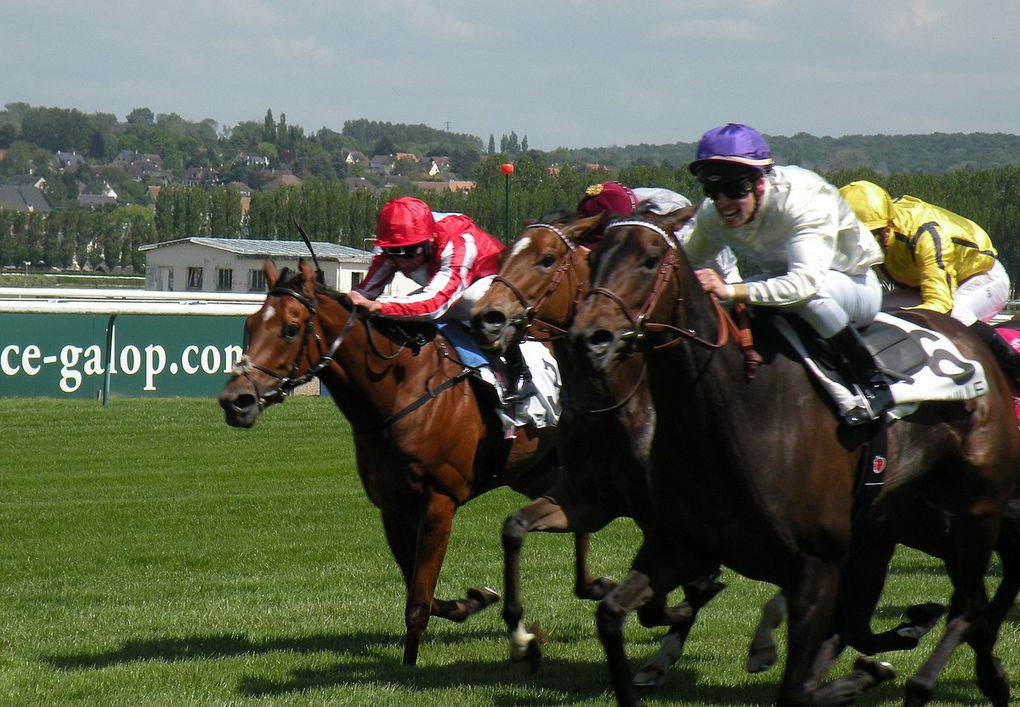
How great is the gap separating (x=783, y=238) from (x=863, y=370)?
51 cm

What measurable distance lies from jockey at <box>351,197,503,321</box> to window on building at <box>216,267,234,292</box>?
4225cm

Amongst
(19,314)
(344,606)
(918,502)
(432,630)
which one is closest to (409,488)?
(432,630)

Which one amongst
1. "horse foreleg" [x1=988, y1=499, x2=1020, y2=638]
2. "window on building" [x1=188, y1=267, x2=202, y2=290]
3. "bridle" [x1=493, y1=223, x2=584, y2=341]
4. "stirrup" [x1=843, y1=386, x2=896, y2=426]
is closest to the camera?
"stirrup" [x1=843, y1=386, x2=896, y2=426]

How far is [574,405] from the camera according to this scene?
530 centimetres

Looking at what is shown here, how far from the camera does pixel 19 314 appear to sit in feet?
53.3

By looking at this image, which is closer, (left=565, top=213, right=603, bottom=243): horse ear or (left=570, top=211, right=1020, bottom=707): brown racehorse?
(left=570, top=211, right=1020, bottom=707): brown racehorse

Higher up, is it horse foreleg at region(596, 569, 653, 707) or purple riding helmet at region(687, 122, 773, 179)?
purple riding helmet at region(687, 122, 773, 179)

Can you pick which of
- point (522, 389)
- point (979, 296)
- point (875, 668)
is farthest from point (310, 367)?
point (979, 296)

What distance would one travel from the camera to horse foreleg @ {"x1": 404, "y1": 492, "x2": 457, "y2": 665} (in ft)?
19.3

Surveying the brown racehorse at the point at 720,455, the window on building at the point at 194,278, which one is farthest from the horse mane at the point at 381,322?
the window on building at the point at 194,278

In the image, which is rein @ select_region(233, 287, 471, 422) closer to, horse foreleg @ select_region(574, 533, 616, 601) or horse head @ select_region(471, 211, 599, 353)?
horse head @ select_region(471, 211, 599, 353)

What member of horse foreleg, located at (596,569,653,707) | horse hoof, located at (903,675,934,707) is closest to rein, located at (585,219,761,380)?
horse foreleg, located at (596,569,653,707)

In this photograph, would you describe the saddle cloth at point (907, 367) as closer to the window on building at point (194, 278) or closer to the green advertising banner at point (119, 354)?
the green advertising banner at point (119, 354)

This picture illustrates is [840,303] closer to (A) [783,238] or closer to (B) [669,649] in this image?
(A) [783,238]
